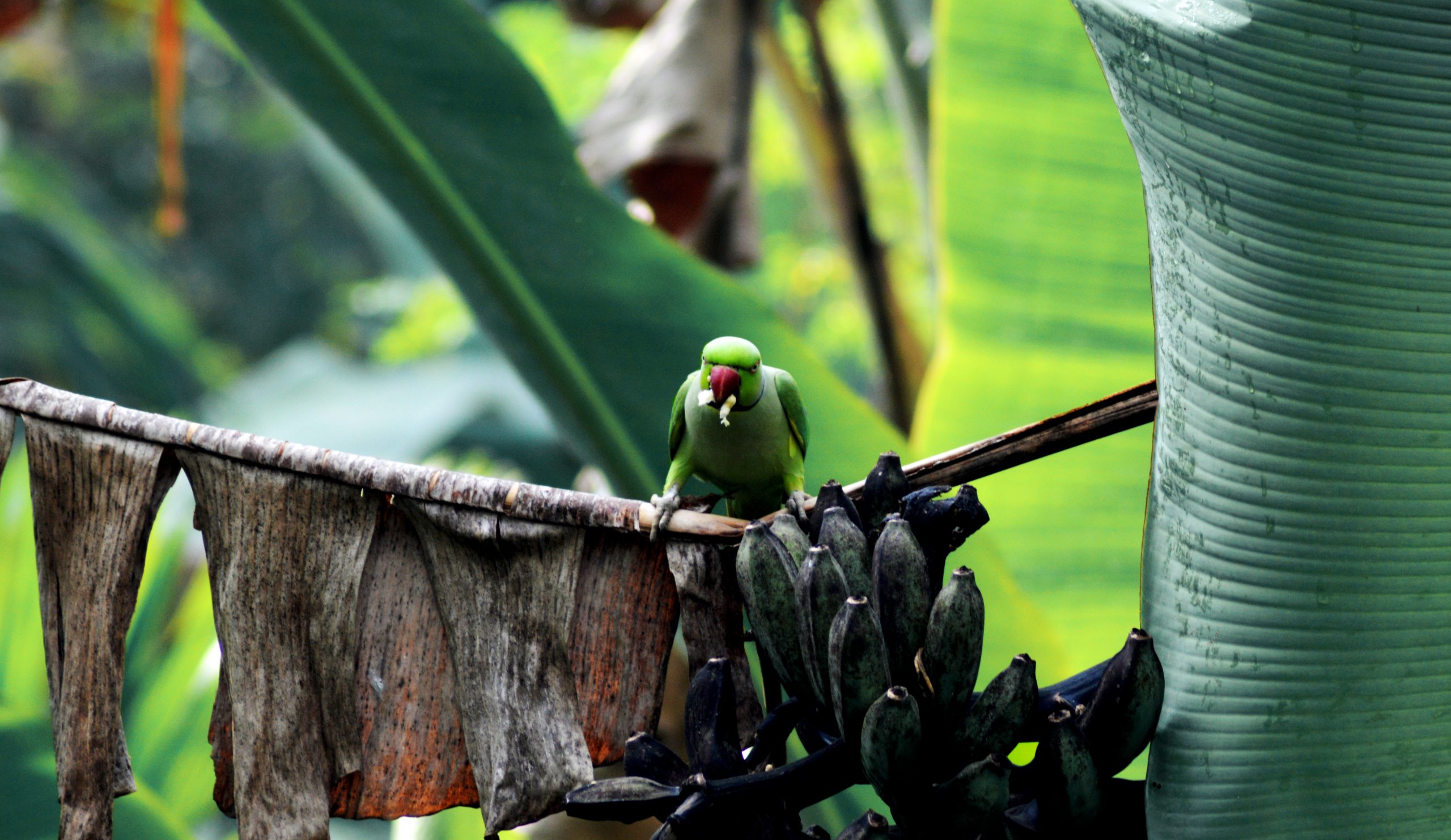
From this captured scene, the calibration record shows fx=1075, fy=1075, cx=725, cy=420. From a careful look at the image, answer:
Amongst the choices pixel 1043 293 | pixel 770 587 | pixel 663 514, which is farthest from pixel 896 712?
pixel 1043 293

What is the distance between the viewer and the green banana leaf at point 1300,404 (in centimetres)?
84

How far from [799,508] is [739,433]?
10 cm

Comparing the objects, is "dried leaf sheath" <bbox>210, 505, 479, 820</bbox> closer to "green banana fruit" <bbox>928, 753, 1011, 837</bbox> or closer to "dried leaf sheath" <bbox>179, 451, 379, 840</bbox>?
"dried leaf sheath" <bbox>179, 451, 379, 840</bbox>

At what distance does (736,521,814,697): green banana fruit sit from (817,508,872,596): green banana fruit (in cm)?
4

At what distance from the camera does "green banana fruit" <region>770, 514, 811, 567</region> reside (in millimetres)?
981

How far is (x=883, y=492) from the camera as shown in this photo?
3.34 feet

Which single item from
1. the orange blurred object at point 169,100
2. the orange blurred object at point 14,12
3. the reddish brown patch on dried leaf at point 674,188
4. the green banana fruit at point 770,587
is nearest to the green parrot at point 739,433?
the green banana fruit at point 770,587

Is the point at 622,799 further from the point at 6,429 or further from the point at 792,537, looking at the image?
the point at 6,429

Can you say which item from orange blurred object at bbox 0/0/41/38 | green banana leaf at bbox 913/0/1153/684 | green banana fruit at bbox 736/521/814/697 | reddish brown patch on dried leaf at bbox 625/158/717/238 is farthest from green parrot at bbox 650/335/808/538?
orange blurred object at bbox 0/0/41/38

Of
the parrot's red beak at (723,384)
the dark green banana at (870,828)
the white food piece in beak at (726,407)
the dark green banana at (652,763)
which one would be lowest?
the dark green banana at (870,828)

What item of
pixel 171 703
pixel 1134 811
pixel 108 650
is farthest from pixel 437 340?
pixel 1134 811

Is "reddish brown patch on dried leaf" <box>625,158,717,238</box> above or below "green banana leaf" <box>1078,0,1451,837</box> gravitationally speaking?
above

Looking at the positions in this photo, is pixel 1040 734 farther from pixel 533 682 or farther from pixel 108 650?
pixel 108 650

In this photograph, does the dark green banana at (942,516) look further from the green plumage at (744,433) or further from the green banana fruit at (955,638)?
the green plumage at (744,433)
